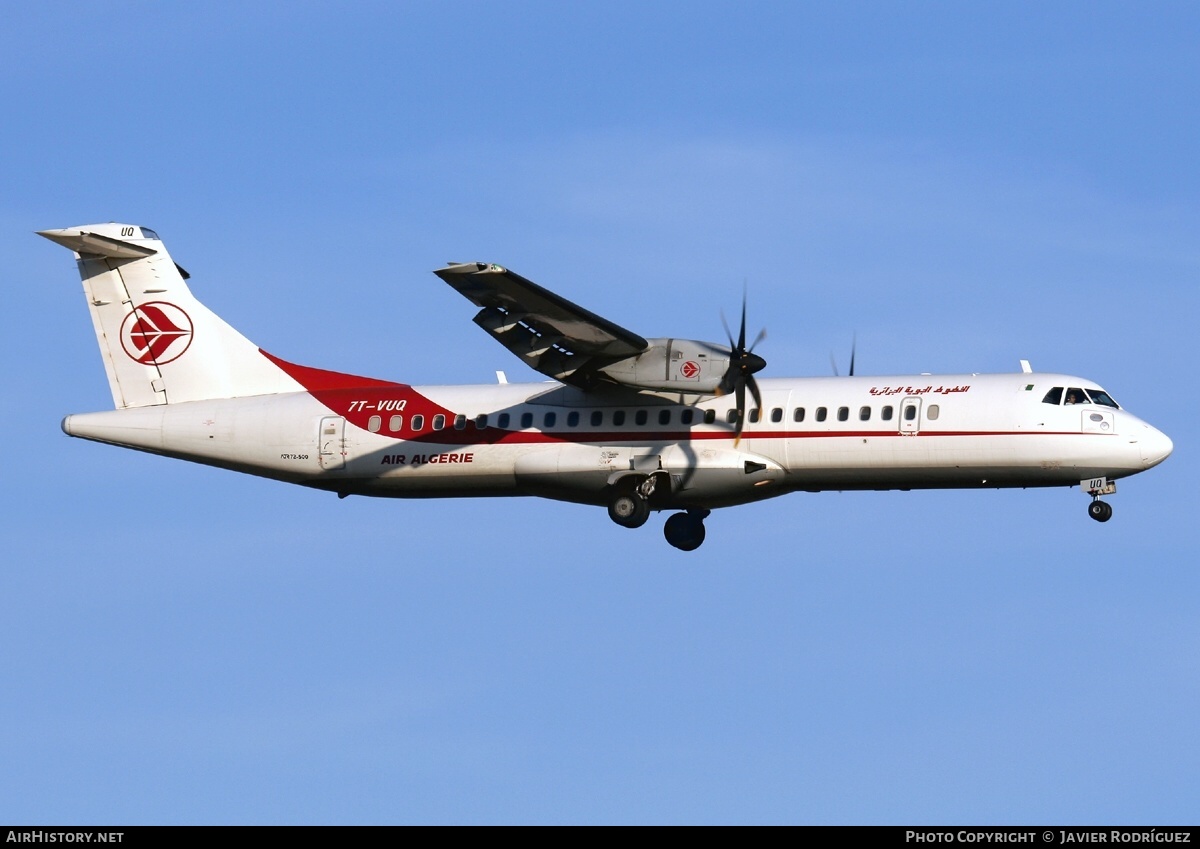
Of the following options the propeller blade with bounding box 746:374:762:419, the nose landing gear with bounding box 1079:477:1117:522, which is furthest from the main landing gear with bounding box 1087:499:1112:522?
the propeller blade with bounding box 746:374:762:419

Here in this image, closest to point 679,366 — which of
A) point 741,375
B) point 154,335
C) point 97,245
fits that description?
point 741,375

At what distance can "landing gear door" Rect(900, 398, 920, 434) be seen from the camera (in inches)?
1195

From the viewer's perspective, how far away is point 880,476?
3066 centimetres

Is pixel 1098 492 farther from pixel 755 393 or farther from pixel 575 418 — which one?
pixel 575 418

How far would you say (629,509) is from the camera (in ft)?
104

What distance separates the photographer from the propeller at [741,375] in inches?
1206

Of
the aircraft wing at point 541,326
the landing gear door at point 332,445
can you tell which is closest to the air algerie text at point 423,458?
the landing gear door at point 332,445

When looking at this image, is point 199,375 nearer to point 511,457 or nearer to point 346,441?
point 346,441

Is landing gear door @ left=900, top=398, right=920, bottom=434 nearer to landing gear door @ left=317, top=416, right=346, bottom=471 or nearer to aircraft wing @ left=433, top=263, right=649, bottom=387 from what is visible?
aircraft wing @ left=433, top=263, right=649, bottom=387

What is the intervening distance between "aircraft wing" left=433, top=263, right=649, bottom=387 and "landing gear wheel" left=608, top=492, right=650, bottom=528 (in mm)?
2132

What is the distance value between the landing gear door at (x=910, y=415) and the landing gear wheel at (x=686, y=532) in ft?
16.7

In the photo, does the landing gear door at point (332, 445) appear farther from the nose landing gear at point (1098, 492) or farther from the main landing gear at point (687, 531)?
the nose landing gear at point (1098, 492)
